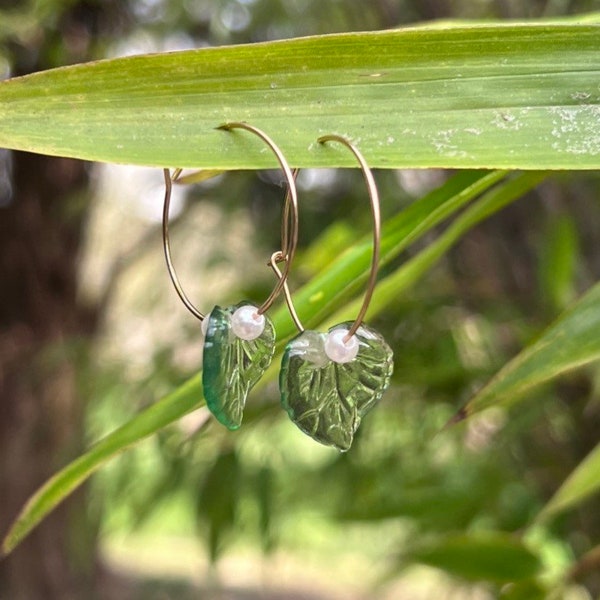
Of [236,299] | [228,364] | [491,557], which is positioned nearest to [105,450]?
[228,364]

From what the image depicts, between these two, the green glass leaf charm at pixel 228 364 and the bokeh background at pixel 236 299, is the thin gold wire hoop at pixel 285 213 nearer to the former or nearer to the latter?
the green glass leaf charm at pixel 228 364

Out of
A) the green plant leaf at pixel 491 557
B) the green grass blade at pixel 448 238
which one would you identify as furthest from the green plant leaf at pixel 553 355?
the green plant leaf at pixel 491 557

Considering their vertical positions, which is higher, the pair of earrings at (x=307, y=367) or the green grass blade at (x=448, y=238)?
the pair of earrings at (x=307, y=367)

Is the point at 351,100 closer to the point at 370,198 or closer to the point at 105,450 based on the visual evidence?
the point at 370,198

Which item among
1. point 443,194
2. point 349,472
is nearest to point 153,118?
point 443,194

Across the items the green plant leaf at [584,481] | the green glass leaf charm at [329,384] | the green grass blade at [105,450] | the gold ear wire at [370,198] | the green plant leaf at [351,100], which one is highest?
the green plant leaf at [351,100]

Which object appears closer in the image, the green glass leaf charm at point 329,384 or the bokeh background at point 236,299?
the green glass leaf charm at point 329,384

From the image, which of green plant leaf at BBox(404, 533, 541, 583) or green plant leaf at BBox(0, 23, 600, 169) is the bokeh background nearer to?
green plant leaf at BBox(404, 533, 541, 583)
